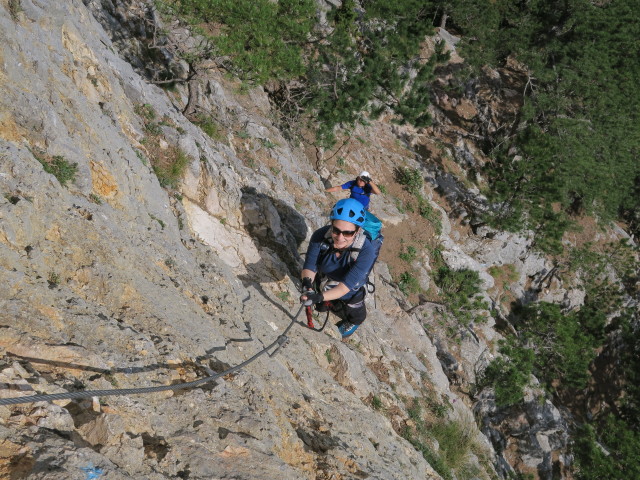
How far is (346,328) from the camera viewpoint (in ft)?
24.8

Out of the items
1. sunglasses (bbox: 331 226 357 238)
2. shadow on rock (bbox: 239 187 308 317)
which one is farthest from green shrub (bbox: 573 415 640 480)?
sunglasses (bbox: 331 226 357 238)

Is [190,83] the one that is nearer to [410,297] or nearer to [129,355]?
[129,355]

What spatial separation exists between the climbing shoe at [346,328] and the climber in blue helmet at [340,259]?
1.04 metres

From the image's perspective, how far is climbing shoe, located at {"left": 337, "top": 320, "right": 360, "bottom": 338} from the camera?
24.5 ft

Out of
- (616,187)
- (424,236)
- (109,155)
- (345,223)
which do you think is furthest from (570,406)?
(109,155)

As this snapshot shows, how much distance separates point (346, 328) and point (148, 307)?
13.3ft

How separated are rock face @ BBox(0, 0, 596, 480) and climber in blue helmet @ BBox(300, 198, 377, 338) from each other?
3.03 ft

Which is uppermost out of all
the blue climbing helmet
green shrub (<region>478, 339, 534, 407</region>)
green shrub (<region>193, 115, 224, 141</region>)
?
the blue climbing helmet

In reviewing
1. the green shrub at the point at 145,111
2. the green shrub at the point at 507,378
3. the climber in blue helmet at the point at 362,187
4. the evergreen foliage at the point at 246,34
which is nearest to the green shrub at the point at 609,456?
the green shrub at the point at 507,378

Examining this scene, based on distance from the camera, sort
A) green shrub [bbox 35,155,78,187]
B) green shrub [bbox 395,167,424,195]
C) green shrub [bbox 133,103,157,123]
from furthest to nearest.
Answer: green shrub [bbox 395,167,424,195], green shrub [bbox 133,103,157,123], green shrub [bbox 35,155,78,187]

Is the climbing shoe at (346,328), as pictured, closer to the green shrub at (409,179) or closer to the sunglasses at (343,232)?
the sunglasses at (343,232)

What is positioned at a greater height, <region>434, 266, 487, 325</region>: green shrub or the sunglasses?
the sunglasses

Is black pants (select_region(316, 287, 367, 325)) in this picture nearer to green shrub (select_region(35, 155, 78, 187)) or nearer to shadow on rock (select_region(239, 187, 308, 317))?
shadow on rock (select_region(239, 187, 308, 317))

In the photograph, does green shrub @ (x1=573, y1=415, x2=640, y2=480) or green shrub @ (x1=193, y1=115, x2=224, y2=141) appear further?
green shrub @ (x1=573, y1=415, x2=640, y2=480)
